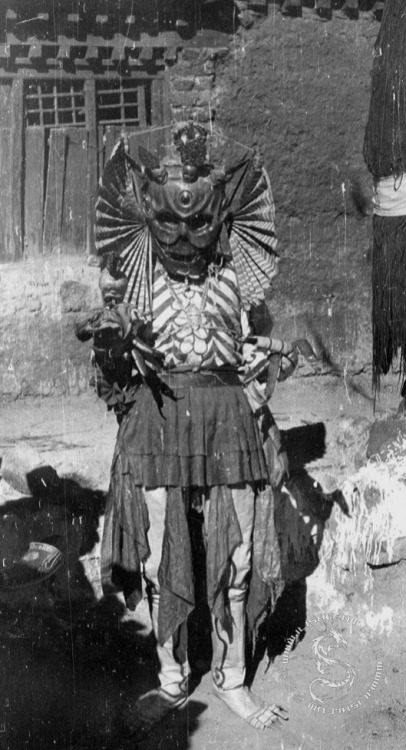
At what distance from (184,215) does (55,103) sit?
117 inches

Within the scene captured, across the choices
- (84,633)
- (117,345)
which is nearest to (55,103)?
(117,345)

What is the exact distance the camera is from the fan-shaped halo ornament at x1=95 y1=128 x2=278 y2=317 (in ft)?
12.5

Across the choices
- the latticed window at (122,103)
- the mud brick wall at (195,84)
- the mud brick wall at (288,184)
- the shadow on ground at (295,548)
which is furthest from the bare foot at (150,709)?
the latticed window at (122,103)

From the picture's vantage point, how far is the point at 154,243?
396 cm

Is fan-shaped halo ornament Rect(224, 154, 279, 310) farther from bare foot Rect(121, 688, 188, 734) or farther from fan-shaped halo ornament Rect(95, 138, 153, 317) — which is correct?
bare foot Rect(121, 688, 188, 734)

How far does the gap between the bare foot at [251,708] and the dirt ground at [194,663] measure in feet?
0.14

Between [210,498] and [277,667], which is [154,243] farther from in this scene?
[277,667]

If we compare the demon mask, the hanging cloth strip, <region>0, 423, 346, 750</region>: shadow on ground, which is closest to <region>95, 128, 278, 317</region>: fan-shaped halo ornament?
the demon mask

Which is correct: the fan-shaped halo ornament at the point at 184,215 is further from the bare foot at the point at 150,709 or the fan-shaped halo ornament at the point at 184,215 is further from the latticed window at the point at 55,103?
the latticed window at the point at 55,103

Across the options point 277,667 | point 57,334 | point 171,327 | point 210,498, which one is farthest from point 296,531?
point 57,334

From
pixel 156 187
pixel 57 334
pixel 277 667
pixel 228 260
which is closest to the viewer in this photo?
pixel 156 187

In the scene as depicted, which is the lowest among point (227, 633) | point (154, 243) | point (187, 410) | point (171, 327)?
point (227, 633)

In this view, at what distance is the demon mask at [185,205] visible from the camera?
380cm

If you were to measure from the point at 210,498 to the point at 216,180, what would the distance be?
1.34 m
